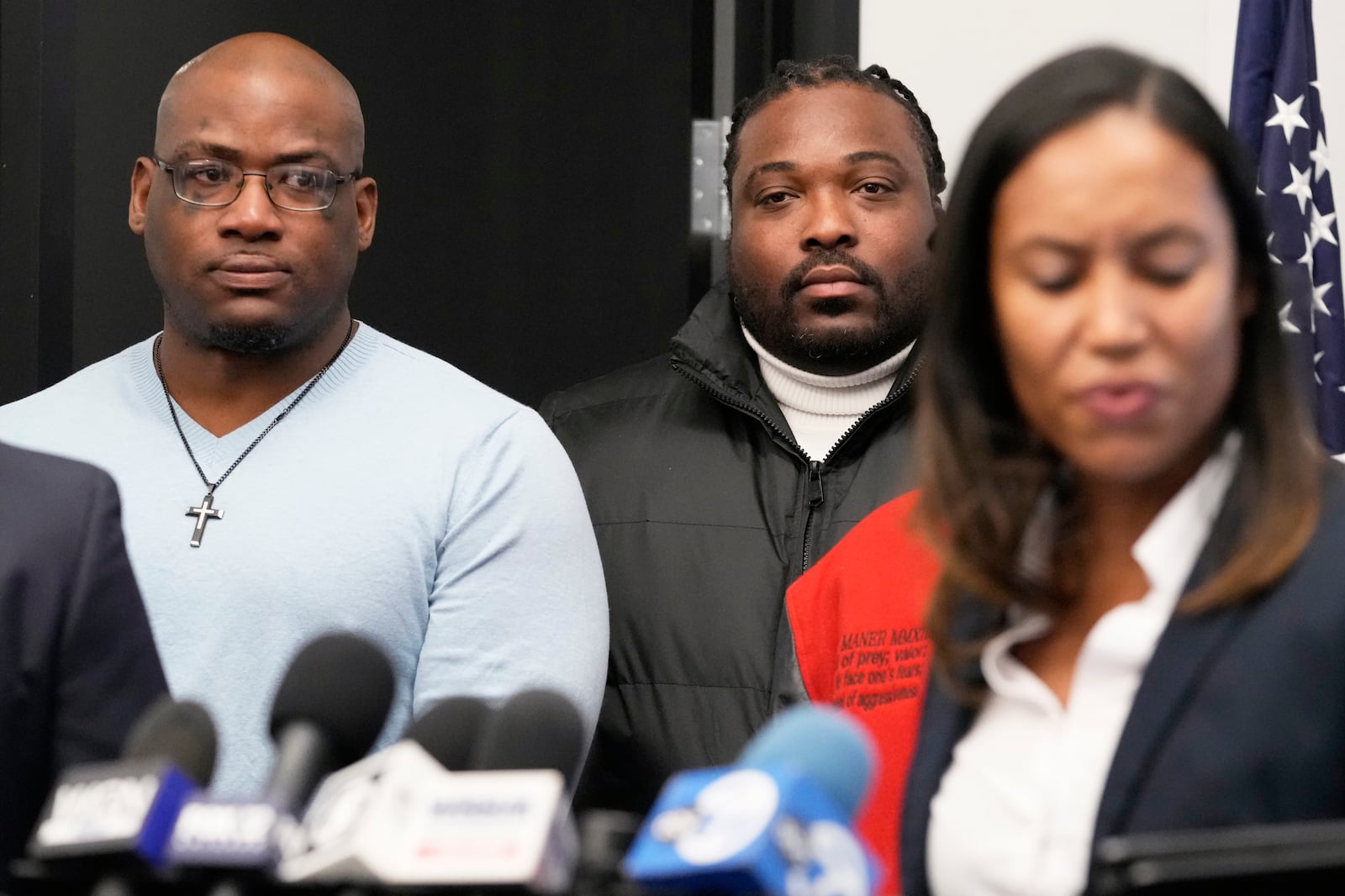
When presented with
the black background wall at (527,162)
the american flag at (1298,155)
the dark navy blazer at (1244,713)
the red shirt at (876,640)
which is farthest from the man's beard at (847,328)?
the dark navy blazer at (1244,713)

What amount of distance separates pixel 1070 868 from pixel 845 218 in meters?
1.53

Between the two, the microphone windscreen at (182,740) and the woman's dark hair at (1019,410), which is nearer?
the microphone windscreen at (182,740)

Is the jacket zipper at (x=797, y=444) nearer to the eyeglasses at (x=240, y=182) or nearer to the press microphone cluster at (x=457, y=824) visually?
the eyeglasses at (x=240, y=182)

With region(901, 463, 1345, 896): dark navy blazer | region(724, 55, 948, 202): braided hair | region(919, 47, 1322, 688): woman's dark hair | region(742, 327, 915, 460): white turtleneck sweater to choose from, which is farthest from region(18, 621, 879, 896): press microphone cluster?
region(724, 55, 948, 202): braided hair

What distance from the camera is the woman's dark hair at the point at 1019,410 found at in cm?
→ 124

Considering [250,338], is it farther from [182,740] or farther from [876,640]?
[182,740]

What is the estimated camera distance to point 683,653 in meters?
2.51

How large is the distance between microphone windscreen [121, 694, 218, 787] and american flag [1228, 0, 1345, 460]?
2409mm

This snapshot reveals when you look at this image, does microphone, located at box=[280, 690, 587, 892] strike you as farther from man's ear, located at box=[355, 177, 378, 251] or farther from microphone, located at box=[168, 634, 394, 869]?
man's ear, located at box=[355, 177, 378, 251]

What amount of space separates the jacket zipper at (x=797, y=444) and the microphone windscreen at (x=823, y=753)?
1466mm

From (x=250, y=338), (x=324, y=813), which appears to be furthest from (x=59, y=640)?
(x=250, y=338)

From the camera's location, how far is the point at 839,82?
2.83 m

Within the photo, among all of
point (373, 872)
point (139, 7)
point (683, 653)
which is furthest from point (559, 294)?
point (373, 872)

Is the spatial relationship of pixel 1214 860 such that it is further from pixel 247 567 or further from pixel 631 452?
pixel 631 452
